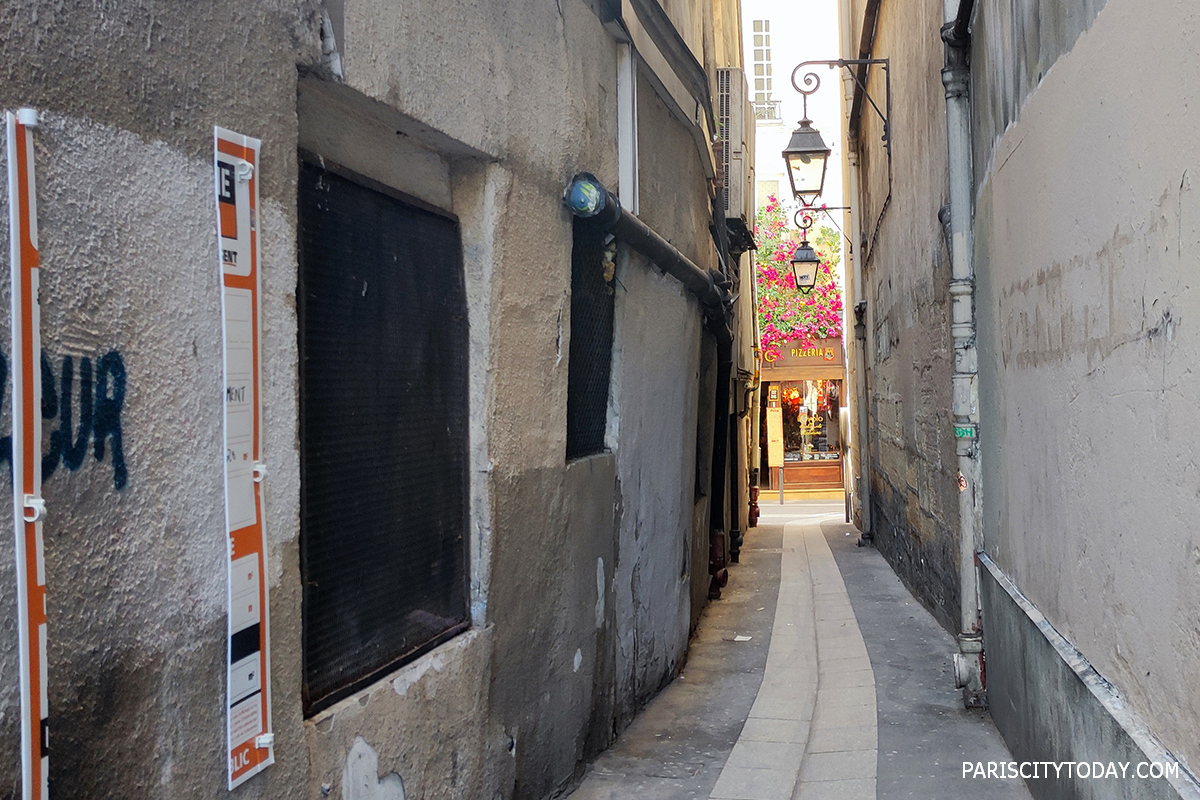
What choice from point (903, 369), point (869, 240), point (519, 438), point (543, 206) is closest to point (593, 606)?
point (519, 438)

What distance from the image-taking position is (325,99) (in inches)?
121

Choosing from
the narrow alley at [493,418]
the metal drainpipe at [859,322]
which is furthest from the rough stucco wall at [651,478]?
the metal drainpipe at [859,322]

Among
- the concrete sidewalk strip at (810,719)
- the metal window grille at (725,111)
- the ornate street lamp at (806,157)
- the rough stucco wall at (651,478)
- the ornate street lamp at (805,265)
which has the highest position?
the metal window grille at (725,111)

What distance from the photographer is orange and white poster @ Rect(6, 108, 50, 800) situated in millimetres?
1848

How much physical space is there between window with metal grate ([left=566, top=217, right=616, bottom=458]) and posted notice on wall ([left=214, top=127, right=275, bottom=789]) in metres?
2.36

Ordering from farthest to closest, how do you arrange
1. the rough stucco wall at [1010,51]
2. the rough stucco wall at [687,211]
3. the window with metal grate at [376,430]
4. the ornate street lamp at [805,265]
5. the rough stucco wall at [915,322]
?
the ornate street lamp at [805,265]
the rough stucco wall at [915,322]
the rough stucco wall at [687,211]
the rough stucco wall at [1010,51]
the window with metal grate at [376,430]

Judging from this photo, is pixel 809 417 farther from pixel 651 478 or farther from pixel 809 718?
pixel 809 718

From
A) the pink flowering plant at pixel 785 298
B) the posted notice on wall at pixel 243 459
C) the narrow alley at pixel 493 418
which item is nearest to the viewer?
the narrow alley at pixel 493 418

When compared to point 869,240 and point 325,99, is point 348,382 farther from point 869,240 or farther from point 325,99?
point 869,240

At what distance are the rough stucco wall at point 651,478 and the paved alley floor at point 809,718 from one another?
33cm

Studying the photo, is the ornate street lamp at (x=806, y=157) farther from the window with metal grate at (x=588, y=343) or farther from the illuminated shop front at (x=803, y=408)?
the illuminated shop front at (x=803, y=408)

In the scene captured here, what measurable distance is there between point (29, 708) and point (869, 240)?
13694 millimetres

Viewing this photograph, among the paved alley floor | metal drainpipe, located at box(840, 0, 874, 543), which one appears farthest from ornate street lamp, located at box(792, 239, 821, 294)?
the paved alley floor

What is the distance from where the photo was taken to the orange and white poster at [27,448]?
1.85 m
